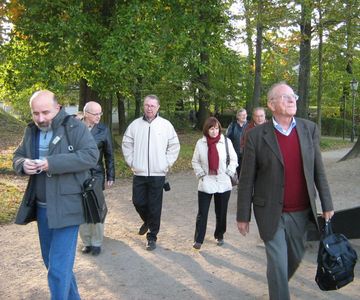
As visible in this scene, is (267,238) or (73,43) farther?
(73,43)

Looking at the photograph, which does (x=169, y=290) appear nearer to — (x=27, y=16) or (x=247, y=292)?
(x=247, y=292)

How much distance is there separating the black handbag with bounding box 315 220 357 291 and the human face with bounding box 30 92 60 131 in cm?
238

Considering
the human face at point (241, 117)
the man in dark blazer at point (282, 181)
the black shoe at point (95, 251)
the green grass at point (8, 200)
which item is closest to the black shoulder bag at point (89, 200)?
the man in dark blazer at point (282, 181)

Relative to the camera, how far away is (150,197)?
6570mm

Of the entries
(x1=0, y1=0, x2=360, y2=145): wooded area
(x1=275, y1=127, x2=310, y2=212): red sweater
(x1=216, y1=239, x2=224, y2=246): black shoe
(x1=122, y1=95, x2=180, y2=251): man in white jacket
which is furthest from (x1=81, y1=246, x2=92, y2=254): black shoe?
(x1=0, y1=0, x2=360, y2=145): wooded area

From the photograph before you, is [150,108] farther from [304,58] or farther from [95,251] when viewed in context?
[304,58]

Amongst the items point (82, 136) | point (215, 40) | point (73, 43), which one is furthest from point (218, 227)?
point (215, 40)

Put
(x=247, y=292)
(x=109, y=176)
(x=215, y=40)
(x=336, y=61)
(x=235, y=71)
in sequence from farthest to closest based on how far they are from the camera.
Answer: (x=235, y=71), (x=336, y=61), (x=215, y=40), (x=109, y=176), (x=247, y=292)

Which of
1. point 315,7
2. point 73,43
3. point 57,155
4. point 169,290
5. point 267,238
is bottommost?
point 169,290

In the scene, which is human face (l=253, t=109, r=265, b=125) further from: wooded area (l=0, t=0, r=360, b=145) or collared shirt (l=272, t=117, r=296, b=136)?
collared shirt (l=272, t=117, r=296, b=136)

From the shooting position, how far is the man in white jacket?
6.48 m

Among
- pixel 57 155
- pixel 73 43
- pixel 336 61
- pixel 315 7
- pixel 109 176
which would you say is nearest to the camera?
pixel 57 155

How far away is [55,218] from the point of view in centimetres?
377

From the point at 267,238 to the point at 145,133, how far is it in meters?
2.95
